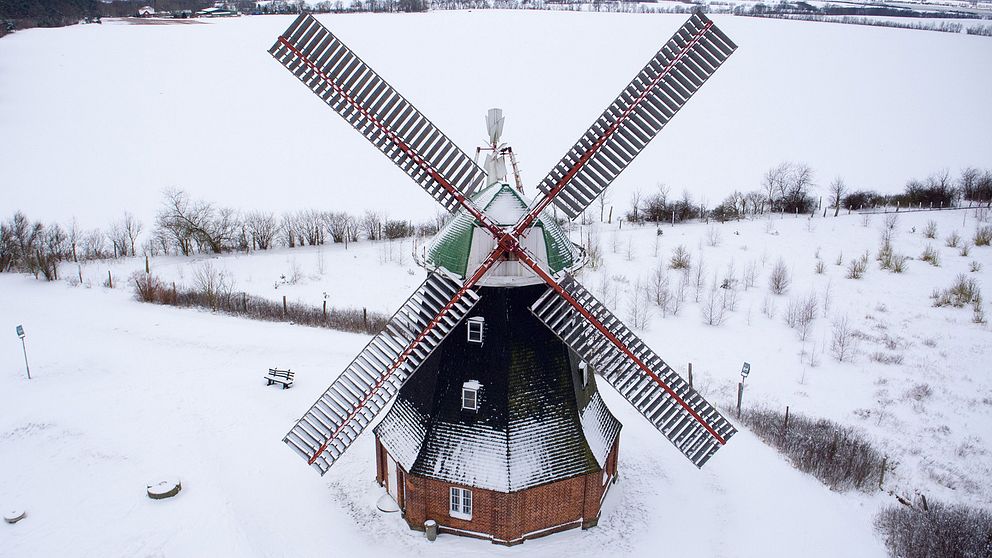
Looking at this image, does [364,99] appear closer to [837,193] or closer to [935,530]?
[935,530]

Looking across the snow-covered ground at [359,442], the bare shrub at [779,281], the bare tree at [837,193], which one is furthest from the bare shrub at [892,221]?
the bare shrub at [779,281]

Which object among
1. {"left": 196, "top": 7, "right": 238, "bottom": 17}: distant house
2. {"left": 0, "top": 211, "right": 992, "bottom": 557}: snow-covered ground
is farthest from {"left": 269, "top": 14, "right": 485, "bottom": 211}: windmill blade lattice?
{"left": 196, "top": 7, "right": 238, "bottom": 17}: distant house

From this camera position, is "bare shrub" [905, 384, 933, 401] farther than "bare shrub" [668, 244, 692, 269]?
No

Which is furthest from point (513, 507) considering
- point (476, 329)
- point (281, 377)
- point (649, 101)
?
point (281, 377)

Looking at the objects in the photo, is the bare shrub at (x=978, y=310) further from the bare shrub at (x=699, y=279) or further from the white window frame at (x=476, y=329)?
the white window frame at (x=476, y=329)

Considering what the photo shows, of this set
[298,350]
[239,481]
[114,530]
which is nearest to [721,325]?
[298,350]

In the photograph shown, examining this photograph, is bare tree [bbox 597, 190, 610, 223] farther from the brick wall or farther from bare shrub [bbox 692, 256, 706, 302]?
the brick wall

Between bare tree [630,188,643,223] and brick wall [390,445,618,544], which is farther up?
bare tree [630,188,643,223]

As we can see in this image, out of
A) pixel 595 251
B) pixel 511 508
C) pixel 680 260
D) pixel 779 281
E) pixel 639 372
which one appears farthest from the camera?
pixel 595 251
